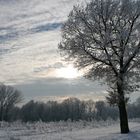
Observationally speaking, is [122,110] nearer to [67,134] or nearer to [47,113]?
[67,134]

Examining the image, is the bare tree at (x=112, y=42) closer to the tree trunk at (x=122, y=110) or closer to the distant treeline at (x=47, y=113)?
the tree trunk at (x=122, y=110)

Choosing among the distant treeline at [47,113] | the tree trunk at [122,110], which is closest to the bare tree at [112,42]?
the tree trunk at [122,110]

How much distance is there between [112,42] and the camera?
27812 millimetres

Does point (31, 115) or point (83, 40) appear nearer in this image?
point (83, 40)

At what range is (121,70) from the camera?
91.2 ft

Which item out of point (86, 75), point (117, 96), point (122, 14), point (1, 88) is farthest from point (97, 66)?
point (1, 88)

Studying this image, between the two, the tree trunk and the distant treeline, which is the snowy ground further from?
the distant treeline

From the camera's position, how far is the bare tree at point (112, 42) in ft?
90.0

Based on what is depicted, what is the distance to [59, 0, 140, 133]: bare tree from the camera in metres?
27.4

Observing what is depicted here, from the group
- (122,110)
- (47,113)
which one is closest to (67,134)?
(122,110)

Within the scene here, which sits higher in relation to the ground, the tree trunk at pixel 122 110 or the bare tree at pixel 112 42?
the bare tree at pixel 112 42

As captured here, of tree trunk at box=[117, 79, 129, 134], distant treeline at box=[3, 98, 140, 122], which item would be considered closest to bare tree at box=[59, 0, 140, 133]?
tree trunk at box=[117, 79, 129, 134]

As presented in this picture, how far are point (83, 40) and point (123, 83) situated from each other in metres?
5.08

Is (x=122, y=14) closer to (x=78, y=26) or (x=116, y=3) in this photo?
(x=116, y=3)
